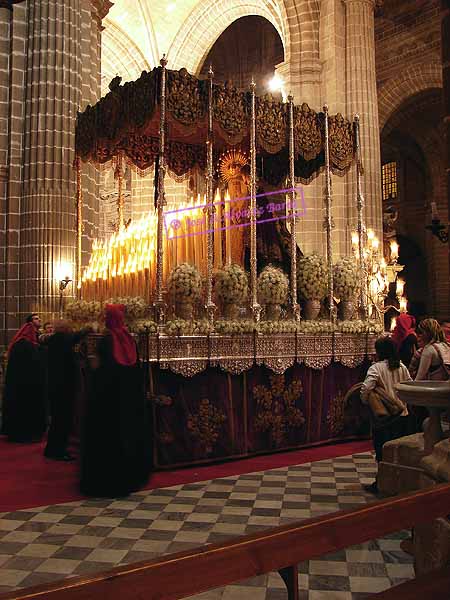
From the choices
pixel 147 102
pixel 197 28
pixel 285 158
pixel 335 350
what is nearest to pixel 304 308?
pixel 335 350

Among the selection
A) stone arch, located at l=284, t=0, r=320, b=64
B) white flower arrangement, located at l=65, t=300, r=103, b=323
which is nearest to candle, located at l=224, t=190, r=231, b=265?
white flower arrangement, located at l=65, t=300, r=103, b=323

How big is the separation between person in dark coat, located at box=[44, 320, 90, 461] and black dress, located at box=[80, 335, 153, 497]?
1.47 meters

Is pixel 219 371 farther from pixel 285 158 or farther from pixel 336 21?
pixel 336 21

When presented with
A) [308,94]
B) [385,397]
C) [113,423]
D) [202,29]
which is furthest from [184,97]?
[202,29]

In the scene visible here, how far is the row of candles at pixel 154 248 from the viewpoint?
762cm

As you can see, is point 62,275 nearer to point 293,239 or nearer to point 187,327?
point 293,239

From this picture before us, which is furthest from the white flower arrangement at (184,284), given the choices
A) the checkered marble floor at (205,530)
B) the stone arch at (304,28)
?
the stone arch at (304,28)

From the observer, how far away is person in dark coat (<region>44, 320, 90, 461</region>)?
22.1 ft

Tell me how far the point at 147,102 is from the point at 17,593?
6656mm

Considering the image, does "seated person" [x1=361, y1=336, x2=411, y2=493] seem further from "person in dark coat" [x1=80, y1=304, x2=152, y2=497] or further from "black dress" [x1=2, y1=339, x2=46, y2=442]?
"black dress" [x1=2, y1=339, x2=46, y2=442]

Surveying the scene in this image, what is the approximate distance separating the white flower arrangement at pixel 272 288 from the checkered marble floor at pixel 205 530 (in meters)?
2.29

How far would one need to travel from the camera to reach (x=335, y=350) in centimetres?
785

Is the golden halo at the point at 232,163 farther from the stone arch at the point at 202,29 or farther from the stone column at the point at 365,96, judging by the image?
the stone arch at the point at 202,29
